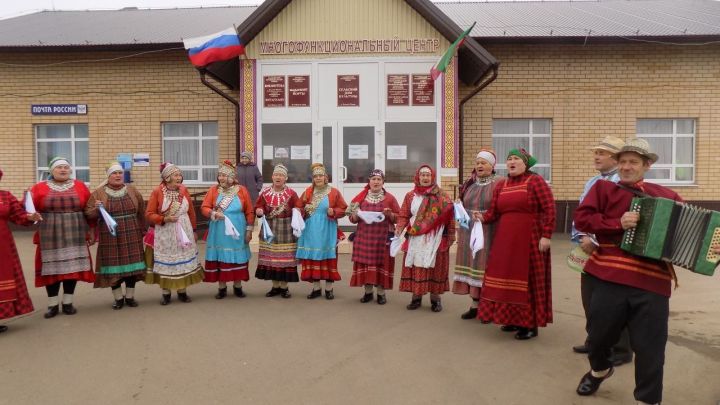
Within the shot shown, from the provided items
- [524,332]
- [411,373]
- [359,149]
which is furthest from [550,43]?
[411,373]

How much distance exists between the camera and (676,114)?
38.3 feet

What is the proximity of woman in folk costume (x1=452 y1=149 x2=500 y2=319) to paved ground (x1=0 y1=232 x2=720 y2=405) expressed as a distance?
36cm

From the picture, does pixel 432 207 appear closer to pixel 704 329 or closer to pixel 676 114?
pixel 704 329

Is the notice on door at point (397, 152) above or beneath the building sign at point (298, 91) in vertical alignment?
beneath

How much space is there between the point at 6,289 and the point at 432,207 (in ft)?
14.2

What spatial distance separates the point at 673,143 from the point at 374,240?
8805mm

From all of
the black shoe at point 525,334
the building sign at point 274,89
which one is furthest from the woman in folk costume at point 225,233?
the building sign at point 274,89

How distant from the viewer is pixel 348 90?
34.2 ft

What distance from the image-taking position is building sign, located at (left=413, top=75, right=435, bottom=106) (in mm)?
10320

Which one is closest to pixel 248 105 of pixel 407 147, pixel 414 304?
pixel 407 147

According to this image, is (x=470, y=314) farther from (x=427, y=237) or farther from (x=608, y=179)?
(x=608, y=179)

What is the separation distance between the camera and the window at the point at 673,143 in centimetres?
1191

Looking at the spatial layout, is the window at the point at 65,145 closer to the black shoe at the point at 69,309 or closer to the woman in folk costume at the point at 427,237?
the black shoe at the point at 69,309

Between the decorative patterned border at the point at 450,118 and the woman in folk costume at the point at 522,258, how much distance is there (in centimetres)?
532
